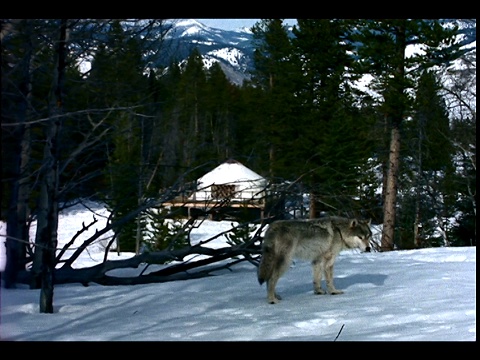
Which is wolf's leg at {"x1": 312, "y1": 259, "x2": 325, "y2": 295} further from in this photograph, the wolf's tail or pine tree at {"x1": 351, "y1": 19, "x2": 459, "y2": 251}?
pine tree at {"x1": 351, "y1": 19, "x2": 459, "y2": 251}

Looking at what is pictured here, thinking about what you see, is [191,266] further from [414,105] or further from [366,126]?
[366,126]

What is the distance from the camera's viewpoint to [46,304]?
7754mm

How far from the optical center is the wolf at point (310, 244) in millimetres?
8383

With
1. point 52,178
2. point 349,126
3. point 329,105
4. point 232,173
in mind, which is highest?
point 329,105

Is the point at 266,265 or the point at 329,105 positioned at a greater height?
the point at 329,105


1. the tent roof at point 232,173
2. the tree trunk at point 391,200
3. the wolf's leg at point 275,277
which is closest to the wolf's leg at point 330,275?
the wolf's leg at point 275,277

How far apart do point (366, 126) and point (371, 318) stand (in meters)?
24.1

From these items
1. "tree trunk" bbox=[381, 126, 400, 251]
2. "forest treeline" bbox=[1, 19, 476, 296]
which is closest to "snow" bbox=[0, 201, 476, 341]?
"forest treeline" bbox=[1, 19, 476, 296]

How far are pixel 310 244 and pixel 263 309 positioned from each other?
1.44m

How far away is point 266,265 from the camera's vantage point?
8.36 m

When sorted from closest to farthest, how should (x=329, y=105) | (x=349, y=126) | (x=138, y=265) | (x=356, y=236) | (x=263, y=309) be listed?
(x=263, y=309) < (x=356, y=236) < (x=138, y=265) < (x=349, y=126) < (x=329, y=105)

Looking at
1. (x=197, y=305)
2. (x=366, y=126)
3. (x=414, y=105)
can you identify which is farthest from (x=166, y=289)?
(x=366, y=126)

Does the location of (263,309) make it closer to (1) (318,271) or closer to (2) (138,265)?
(1) (318,271)

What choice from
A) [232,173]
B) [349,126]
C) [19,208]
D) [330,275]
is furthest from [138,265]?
[232,173]
